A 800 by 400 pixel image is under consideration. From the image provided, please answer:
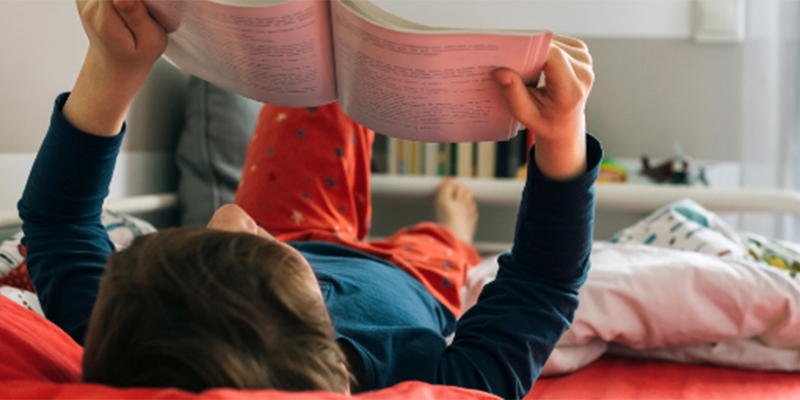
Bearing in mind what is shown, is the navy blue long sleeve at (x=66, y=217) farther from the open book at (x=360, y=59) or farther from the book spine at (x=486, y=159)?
the book spine at (x=486, y=159)

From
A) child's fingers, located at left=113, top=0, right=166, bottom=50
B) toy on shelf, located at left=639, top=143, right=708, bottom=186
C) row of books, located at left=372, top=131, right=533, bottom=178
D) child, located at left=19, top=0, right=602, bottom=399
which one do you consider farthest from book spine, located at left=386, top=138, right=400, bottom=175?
child's fingers, located at left=113, top=0, right=166, bottom=50

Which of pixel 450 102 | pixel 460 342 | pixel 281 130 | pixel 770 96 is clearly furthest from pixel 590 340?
pixel 770 96

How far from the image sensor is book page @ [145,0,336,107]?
1.66ft

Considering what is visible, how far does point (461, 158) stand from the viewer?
6.17 ft

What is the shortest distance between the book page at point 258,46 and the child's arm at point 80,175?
A: 0.04 metres

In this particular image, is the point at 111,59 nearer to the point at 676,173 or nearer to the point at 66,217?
the point at 66,217

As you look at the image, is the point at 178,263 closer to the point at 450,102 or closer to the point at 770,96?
the point at 450,102

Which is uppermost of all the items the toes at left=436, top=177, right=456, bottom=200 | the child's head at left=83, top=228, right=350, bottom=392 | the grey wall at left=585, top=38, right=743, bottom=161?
the child's head at left=83, top=228, right=350, bottom=392

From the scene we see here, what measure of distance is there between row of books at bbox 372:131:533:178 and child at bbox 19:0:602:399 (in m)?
0.88

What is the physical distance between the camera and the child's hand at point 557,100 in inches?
19.4

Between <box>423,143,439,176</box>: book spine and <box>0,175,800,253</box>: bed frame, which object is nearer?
<box>0,175,800,253</box>: bed frame

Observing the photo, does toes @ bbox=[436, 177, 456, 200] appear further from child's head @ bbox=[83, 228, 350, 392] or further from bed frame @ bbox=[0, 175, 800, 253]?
child's head @ bbox=[83, 228, 350, 392]

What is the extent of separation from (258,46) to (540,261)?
0.33 meters

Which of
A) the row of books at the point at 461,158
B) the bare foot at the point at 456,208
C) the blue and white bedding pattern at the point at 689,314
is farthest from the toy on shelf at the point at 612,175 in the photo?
the blue and white bedding pattern at the point at 689,314
